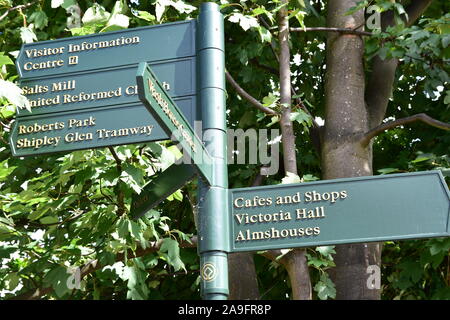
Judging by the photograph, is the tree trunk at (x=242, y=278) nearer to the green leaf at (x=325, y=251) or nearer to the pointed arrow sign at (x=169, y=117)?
the green leaf at (x=325, y=251)

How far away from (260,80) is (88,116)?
14.7 feet

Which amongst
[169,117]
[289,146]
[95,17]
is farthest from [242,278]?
[169,117]

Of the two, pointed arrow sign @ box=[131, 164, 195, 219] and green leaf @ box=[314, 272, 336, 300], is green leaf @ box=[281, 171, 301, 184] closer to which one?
green leaf @ box=[314, 272, 336, 300]

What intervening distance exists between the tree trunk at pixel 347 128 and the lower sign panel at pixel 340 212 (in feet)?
9.83

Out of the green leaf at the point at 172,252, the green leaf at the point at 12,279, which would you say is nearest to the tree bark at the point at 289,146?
the green leaf at the point at 172,252

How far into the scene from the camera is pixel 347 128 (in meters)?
7.00

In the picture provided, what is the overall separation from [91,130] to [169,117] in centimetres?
77

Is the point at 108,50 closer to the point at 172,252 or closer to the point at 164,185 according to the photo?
the point at 164,185

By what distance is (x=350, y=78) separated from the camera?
7.20 m

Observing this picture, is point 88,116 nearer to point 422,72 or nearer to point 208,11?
point 208,11

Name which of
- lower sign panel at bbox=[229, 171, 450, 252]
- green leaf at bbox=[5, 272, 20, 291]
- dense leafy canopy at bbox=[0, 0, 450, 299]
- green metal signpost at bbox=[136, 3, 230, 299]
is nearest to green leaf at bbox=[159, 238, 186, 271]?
dense leafy canopy at bbox=[0, 0, 450, 299]

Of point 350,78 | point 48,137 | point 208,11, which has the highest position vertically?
point 350,78
